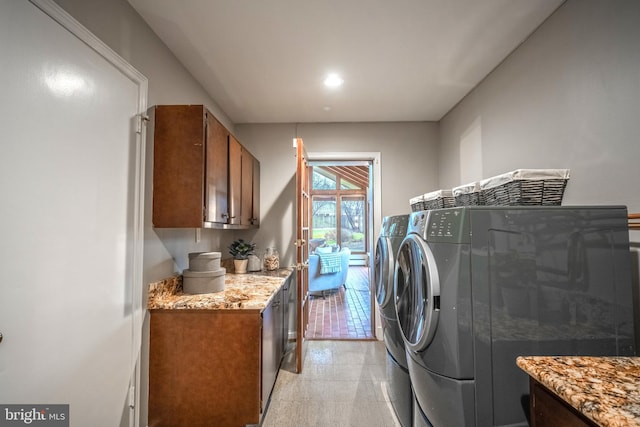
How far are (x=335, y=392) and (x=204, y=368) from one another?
110 cm

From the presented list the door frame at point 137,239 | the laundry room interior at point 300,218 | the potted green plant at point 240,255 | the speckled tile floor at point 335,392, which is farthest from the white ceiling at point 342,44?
the speckled tile floor at point 335,392

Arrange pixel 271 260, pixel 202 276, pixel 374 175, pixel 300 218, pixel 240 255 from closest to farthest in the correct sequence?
Result: pixel 202 276 < pixel 300 218 < pixel 240 255 < pixel 271 260 < pixel 374 175

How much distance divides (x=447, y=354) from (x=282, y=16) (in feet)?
6.41

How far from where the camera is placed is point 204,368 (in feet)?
5.37

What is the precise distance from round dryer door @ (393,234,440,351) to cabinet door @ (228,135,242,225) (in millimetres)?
1337

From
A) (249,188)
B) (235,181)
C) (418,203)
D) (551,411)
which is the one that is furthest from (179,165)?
(551,411)

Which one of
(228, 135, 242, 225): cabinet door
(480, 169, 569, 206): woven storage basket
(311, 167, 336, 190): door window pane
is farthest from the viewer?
(311, 167, 336, 190): door window pane

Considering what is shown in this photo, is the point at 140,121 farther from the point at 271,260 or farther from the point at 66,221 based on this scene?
the point at 271,260

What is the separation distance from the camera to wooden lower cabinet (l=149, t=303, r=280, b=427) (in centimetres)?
163

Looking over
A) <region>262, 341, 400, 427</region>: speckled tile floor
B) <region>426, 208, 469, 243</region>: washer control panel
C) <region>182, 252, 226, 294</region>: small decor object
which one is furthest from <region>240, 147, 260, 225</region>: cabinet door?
<region>426, 208, 469, 243</region>: washer control panel

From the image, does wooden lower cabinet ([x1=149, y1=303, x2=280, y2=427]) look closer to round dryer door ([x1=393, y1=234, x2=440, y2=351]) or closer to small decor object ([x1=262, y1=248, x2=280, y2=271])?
round dryer door ([x1=393, y1=234, x2=440, y2=351])

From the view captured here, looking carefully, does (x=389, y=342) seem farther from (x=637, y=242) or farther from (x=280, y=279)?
(x=637, y=242)

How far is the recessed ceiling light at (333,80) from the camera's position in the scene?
89.3 inches

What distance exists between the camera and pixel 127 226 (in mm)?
1505
